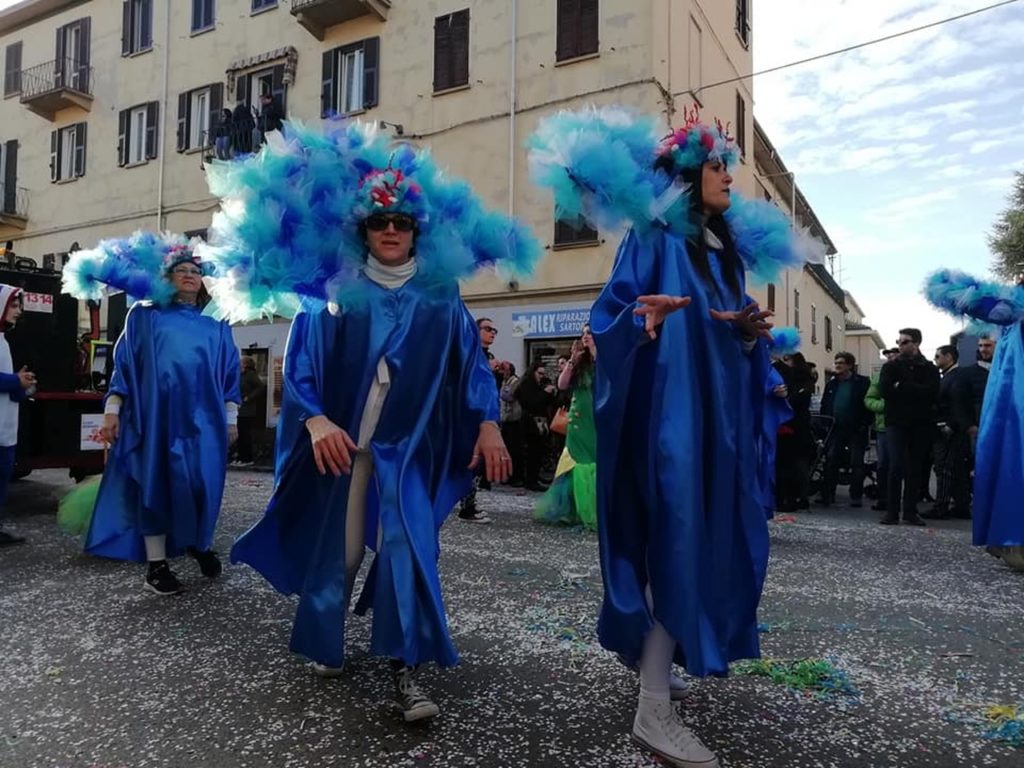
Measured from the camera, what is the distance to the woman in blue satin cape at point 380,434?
8.75ft

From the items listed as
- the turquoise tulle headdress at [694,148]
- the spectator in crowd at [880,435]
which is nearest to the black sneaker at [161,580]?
the turquoise tulle headdress at [694,148]

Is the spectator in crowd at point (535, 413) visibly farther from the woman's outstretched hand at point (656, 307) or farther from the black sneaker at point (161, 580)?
the woman's outstretched hand at point (656, 307)

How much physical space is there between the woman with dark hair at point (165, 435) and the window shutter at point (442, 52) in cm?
1282

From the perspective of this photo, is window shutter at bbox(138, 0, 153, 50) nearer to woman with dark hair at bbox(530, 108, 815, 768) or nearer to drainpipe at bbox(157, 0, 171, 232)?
drainpipe at bbox(157, 0, 171, 232)

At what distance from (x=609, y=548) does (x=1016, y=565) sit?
4.07m

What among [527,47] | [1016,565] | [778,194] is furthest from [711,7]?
[1016,565]

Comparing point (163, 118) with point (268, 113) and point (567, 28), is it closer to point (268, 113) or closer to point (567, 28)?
point (268, 113)

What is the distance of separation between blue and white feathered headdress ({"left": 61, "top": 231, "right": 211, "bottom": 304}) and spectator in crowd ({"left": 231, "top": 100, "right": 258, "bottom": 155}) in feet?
45.3

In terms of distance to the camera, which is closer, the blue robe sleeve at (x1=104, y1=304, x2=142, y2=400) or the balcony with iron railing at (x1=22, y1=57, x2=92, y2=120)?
the blue robe sleeve at (x1=104, y1=304, x2=142, y2=400)

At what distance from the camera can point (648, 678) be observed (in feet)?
7.78

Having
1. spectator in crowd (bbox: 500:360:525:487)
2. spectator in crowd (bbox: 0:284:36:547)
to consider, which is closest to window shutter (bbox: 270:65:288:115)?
spectator in crowd (bbox: 500:360:525:487)

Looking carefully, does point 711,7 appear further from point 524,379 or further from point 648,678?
point 648,678

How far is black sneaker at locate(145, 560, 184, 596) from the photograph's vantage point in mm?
4191

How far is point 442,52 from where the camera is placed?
16.2 meters
